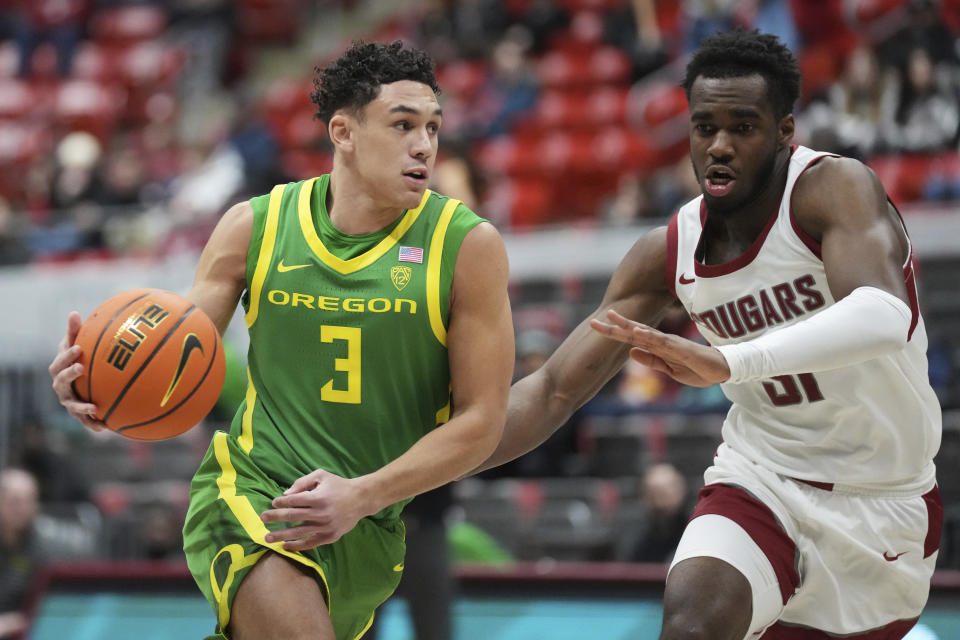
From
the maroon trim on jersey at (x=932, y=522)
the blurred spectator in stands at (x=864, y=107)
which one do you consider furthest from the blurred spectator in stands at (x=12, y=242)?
the maroon trim on jersey at (x=932, y=522)

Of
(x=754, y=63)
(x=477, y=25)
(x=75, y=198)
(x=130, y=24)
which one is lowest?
(x=75, y=198)

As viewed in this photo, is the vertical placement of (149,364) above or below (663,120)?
above

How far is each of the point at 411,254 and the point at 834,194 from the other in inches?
48.6

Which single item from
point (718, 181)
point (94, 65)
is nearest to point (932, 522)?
point (718, 181)

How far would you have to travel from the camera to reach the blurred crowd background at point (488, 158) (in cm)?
888

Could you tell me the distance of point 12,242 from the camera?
45.1 feet

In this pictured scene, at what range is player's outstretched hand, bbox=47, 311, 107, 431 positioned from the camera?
146 inches

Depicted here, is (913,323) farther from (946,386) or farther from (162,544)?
(162,544)

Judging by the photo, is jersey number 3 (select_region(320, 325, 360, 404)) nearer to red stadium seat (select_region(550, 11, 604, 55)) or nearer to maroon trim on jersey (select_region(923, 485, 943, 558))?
maroon trim on jersey (select_region(923, 485, 943, 558))

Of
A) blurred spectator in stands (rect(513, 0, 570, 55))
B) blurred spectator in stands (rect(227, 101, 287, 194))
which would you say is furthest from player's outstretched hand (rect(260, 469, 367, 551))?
blurred spectator in stands (rect(513, 0, 570, 55))

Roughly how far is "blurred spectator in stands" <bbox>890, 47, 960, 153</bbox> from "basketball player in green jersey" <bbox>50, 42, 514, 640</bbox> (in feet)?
23.6

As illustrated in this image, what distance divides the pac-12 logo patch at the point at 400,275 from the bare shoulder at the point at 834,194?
1157mm

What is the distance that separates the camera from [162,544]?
9109 millimetres

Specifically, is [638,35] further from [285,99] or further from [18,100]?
[18,100]
